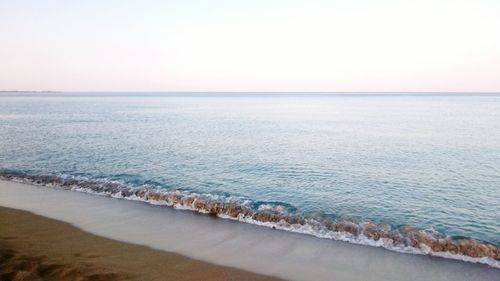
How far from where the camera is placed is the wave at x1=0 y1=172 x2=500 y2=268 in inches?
441

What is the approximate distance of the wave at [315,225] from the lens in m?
11.2

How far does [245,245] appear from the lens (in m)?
11.3

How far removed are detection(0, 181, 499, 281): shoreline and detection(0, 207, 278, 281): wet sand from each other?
1.73 ft

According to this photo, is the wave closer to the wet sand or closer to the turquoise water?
the turquoise water

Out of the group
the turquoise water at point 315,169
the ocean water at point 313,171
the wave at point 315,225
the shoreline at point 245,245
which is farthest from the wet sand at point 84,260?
the turquoise water at point 315,169

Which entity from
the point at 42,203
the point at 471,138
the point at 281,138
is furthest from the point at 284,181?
the point at 471,138

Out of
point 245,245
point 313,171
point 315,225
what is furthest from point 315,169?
point 245,245

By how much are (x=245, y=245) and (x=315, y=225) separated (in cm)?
332

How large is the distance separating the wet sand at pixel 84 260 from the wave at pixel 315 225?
456cm

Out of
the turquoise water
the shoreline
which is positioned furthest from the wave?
the turquoise water

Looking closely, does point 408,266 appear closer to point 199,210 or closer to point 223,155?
point 199,210

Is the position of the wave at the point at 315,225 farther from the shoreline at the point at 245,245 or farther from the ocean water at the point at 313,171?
the shoreline at the point at 245,245

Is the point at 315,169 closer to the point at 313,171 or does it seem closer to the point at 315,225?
the point at 313,171

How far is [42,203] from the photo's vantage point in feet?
51.0
